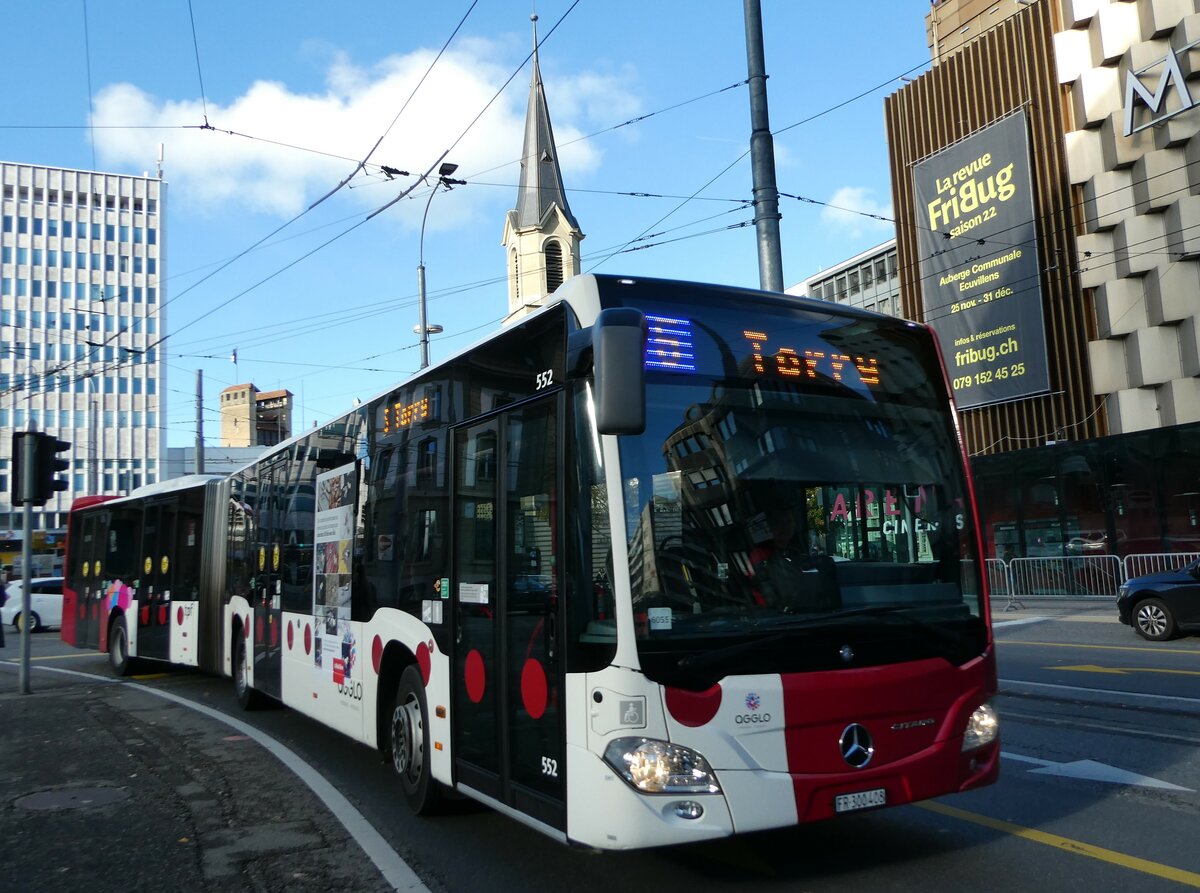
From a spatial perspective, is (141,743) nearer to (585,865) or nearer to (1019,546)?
(585,865)

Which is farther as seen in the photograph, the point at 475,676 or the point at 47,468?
the point at 47,468

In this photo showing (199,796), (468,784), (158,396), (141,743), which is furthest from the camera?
(158,396)

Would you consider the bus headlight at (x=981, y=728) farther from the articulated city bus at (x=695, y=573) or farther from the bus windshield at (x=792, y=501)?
the bus windshield at (x=792, y=501)

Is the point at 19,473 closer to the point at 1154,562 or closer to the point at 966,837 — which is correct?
the point at 966,837

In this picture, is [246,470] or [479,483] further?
[246,470]

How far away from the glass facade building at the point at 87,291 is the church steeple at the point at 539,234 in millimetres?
52778

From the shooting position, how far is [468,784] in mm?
5824

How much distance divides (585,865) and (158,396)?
4512 inches

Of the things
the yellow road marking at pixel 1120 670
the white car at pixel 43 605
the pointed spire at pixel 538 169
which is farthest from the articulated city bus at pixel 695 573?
Result: the pointed spire at pixel 538 169

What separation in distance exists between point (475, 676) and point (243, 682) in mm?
6946

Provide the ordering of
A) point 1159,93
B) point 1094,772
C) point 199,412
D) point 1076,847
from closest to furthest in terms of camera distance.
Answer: point 1076,847 → point 1094,772 → point 1159,93 → point 199,412

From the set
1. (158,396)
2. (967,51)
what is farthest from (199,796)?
(158,396)

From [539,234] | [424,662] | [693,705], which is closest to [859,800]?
[693,705]

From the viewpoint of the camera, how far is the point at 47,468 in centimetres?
1369
